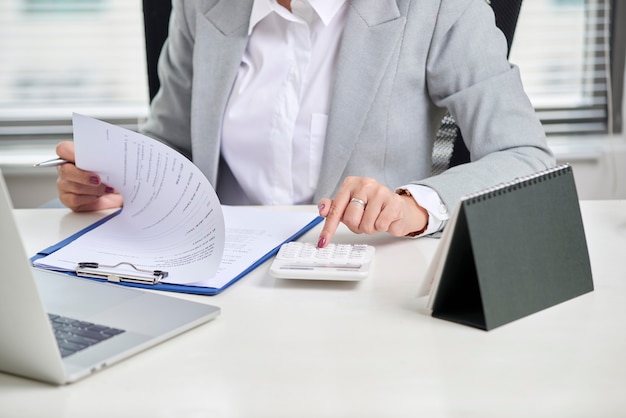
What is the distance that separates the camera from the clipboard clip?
0.98 m

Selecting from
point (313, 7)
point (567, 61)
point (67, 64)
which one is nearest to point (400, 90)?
point (313, 7)

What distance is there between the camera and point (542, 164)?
4.16 ft

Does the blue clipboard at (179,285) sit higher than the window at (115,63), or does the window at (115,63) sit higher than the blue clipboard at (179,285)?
the blue clipboard at (179,285)

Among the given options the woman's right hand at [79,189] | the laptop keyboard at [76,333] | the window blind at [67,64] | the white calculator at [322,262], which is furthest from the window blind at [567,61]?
Answer: the laptop keyboard at [76,333]

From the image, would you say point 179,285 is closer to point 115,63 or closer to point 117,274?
point 117,274

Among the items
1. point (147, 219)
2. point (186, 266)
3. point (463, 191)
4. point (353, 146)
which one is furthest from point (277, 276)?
point (353, 146)

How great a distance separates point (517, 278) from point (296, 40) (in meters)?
0.75

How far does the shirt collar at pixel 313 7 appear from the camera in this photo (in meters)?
1.41

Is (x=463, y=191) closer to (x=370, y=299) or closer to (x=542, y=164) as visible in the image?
(x=542, y=164)

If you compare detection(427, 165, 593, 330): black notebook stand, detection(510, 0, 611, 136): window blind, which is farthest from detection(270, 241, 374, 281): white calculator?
detection(510, 0, 611, 136): window blind

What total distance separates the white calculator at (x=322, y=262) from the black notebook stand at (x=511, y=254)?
0.41 ft

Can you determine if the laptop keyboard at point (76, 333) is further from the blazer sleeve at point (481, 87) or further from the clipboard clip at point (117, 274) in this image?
the blazer sleeve at point (481, 87)

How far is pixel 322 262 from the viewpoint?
3.25 feet

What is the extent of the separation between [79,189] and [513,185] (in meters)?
0.70
